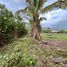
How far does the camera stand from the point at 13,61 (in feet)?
35.4

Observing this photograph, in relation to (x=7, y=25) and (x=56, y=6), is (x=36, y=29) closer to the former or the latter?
(x=56, y=6)

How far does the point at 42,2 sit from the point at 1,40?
12.0 m

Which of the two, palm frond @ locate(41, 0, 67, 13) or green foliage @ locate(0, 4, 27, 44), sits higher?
palm frond @ locate(41, 0, 67, 13)

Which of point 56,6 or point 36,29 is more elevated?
point 56,6

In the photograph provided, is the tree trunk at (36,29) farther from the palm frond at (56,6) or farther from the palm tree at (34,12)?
the palm frond at (56,6)

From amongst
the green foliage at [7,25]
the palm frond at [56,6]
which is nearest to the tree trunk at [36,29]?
the palm frond at [56,6]

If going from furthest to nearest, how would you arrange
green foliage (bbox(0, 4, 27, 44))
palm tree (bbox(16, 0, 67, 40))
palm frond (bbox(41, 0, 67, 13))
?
1. palm tree (bbox(16, 0, 67, 40))
2. palm frond (bbox(41, 0, 67, 13))
3. green foliage (bbox(0, 4, 27, 44))

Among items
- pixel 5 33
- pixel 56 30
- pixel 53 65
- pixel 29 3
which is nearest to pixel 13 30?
pixel 5 33

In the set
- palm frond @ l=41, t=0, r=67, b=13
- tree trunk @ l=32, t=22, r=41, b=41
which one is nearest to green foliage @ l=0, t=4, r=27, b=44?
palm frond @ l=41, t=0, r=67, b=13

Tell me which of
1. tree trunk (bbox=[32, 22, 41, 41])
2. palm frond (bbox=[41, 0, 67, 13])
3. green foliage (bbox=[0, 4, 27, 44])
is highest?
palm frond (bbox=[41, 0, 67, 13])

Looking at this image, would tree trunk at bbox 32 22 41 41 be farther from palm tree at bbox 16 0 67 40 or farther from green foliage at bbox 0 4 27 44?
green foliage at bbox 0 4 27 44

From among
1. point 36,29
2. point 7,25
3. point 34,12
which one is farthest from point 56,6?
point 7,25

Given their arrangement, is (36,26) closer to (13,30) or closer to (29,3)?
(29,3)

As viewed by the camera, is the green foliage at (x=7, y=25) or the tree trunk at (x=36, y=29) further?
the tree trunk at (x=36, y=29)
